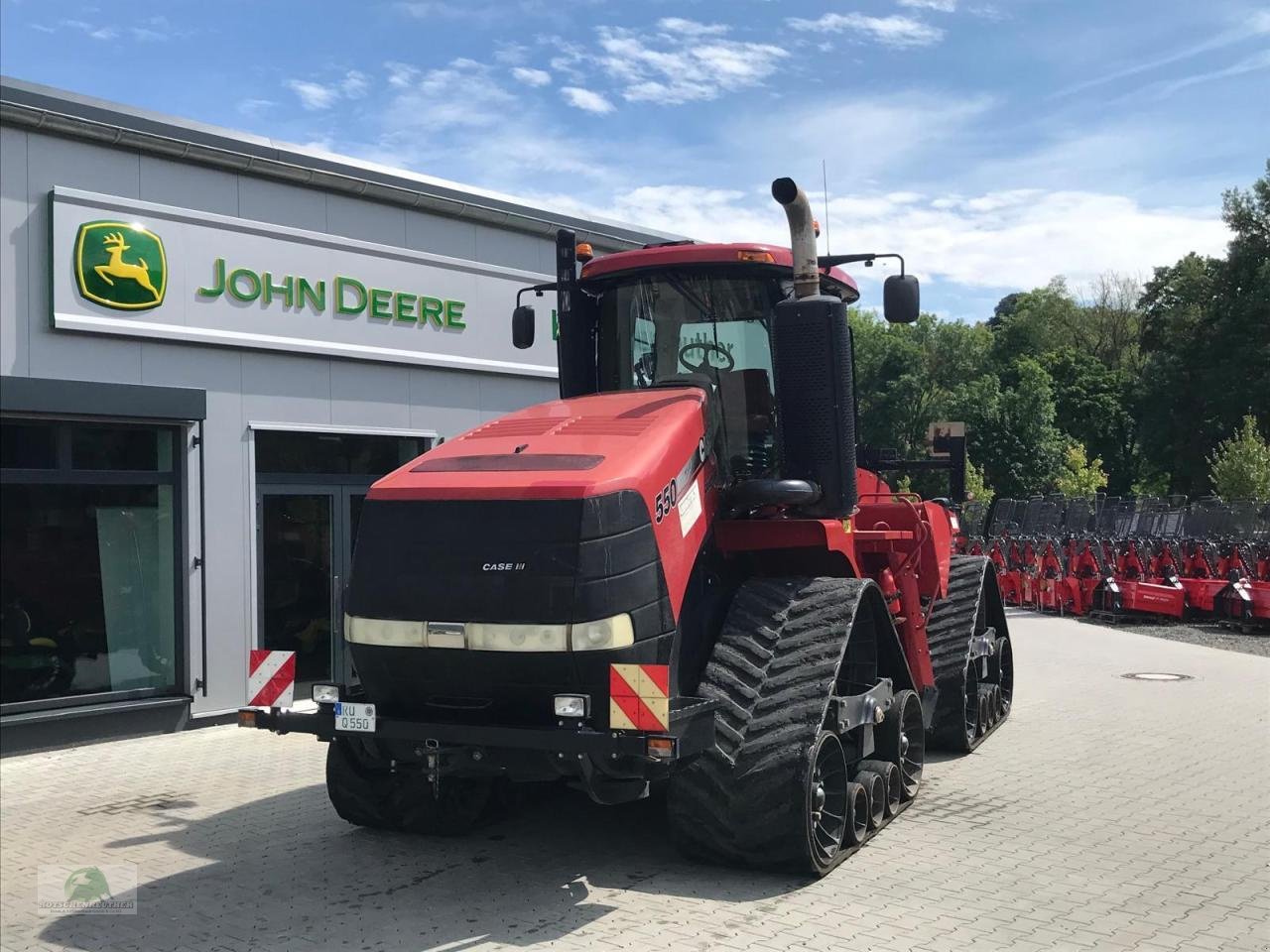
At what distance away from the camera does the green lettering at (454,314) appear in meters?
12.4

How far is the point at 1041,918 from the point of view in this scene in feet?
16.8

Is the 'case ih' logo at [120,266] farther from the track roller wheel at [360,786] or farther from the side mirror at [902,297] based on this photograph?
the side mirror at [902,297]

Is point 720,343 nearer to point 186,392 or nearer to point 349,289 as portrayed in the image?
point 186,392

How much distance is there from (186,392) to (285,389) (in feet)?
3.49

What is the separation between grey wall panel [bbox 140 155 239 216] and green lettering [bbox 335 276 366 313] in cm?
120

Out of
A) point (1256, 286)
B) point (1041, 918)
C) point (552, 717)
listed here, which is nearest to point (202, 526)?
point (552, 717)

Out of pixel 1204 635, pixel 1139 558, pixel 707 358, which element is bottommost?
pixel 1204 635

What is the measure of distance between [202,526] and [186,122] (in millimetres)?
3375

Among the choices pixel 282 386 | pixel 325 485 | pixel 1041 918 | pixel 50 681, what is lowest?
pixel 1041 918

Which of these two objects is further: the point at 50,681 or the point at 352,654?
the point at 50,681

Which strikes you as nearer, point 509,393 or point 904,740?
point 904,740

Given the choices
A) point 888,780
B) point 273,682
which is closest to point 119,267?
point 273,682

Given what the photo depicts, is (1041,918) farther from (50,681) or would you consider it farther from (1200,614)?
(1200,614)

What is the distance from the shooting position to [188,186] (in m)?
10.2
